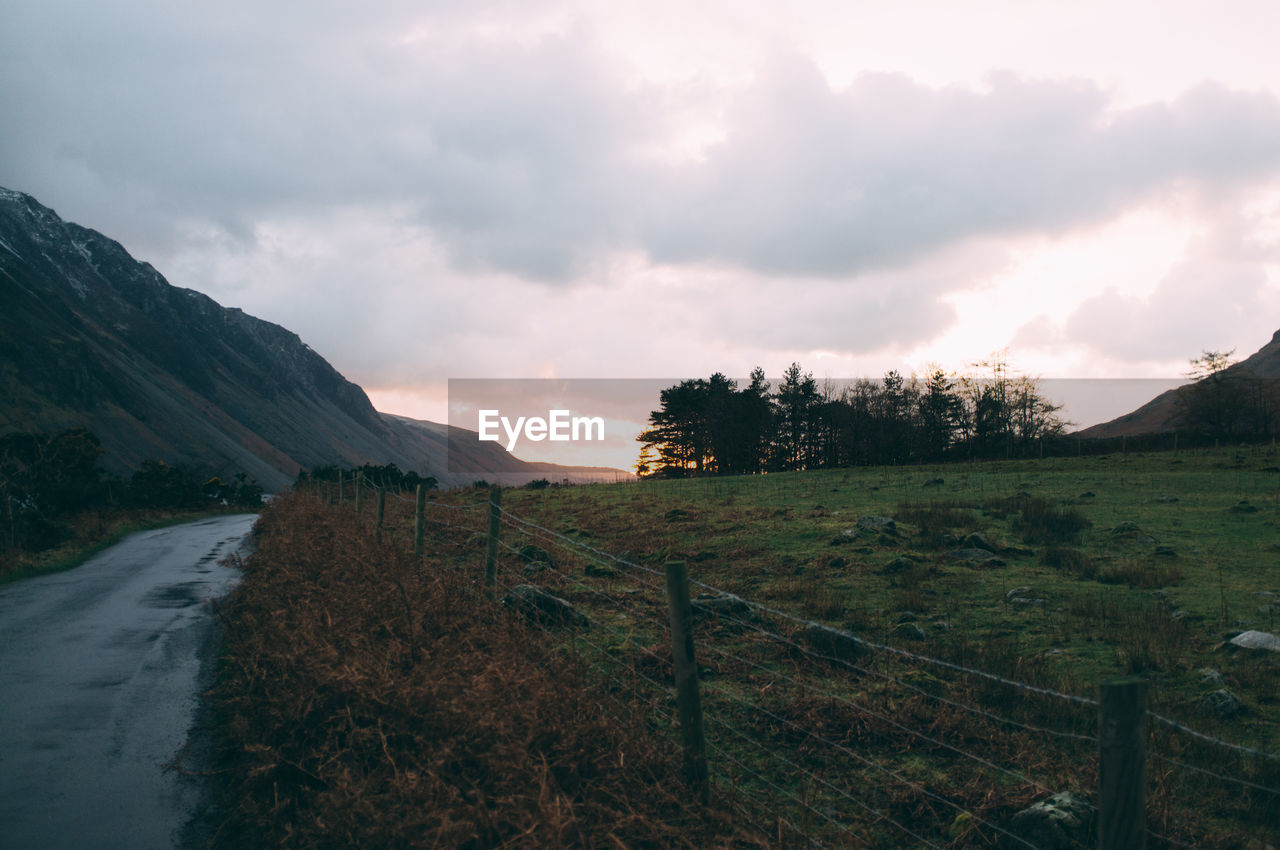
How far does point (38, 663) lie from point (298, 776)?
5590mm

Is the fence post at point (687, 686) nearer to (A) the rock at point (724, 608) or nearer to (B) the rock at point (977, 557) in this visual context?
(A) the rock at point (724, 608)

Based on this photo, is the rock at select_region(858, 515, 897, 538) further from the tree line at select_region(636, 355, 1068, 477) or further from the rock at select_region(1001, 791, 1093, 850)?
the tree line at select_region(636, 355, 1068, 477)

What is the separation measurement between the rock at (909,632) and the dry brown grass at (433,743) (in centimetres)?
392

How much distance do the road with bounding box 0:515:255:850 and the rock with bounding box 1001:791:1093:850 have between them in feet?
16.5

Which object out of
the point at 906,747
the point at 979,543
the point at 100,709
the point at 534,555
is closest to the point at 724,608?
the point at 906,747

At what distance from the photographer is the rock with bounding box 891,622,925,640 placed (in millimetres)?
8227

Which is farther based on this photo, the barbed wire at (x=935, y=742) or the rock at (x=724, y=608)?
the rock at (x=724, y=608)

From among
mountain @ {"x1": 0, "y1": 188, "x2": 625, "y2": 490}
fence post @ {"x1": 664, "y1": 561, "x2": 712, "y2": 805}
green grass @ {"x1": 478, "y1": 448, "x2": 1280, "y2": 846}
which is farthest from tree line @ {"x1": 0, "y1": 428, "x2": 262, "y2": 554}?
mountain @ {"x1": 0, "y1": 188, "x2": 625, "y2": 490}

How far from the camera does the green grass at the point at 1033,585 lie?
6.14 metres

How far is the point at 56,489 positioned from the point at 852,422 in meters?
55.9

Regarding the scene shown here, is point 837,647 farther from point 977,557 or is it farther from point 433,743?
point 977,557

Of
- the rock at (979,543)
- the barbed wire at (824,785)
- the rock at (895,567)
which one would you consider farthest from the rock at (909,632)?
the rock at (979,543)

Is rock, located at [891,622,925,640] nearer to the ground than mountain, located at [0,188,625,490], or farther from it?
nearer to the ground

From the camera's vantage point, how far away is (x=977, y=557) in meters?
12.7
